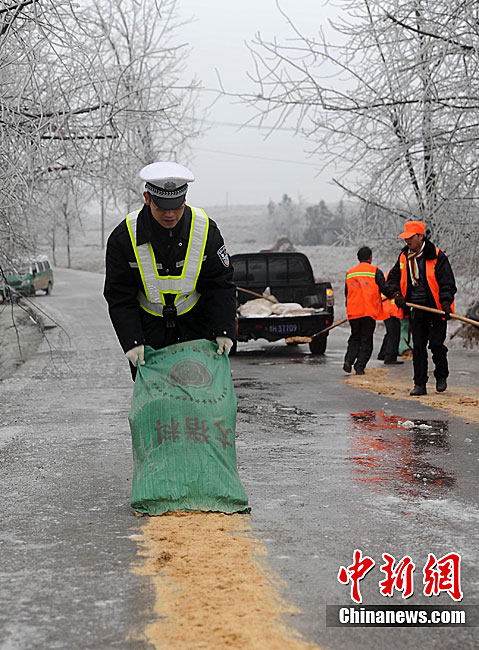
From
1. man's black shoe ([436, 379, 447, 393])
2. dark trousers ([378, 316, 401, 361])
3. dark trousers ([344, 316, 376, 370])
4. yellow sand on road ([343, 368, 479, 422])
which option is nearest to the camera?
yellow sand on road ([343, 368, 479, 422])

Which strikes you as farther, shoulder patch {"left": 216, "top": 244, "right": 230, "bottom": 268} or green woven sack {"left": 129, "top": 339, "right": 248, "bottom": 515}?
shoulder patch {"left": 216, "top": 244, "right": 230, "bottom": 268}

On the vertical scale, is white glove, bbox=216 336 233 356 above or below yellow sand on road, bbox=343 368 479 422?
above

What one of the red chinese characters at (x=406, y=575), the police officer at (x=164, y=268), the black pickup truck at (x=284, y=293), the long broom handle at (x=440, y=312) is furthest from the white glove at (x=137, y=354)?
the black pickup truck at (x=284, y=293)

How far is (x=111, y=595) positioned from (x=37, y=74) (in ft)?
24.0

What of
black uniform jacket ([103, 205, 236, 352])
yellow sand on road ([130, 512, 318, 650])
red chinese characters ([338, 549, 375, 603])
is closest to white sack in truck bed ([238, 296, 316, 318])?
black uniform jacket ([103, 205, 236, 352])

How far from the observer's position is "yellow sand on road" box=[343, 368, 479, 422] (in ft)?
30.2

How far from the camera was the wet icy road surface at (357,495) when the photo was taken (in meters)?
3.77

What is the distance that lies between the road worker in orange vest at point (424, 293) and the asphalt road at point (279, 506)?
2.59ft

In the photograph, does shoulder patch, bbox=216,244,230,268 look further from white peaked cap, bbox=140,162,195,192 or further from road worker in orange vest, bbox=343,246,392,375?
road worker in orange vest, bbox=343,246,392,375

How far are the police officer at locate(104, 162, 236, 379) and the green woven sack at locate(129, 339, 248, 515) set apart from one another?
0.57ft

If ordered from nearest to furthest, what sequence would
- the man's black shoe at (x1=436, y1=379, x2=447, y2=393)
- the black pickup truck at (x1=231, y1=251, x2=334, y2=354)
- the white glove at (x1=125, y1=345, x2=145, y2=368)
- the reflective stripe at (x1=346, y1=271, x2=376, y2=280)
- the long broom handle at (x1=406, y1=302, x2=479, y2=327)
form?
the white glove at (x1=125, y1=345, x2=145, y2=368)
the long broom handle at (x1=406, y1=302, x2=479, y2=327)
the man's black shoe at (x1=436, y1=379, x2=447, y2=393)
the reflective stripe at (x1=346, y1=271, x2=376, y2=280)
the black pickup truck at (x1=231, y1=251, x2=334, y2=354)

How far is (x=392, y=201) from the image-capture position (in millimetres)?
14477

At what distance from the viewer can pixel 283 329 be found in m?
15.9

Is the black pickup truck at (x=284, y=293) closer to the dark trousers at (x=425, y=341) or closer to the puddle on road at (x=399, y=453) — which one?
the dark trousers at (x=425, y=341)
